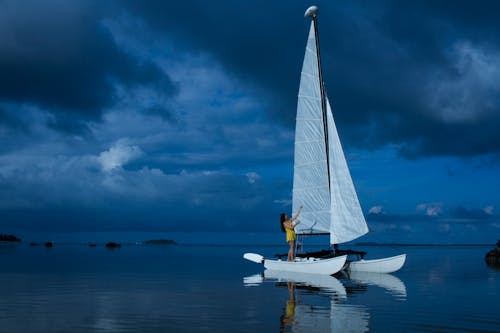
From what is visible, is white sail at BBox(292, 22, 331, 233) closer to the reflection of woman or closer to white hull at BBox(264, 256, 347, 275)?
white hull at BBox(264, 256, 347, 275)

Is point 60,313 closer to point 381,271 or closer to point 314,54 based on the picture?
point 381,271

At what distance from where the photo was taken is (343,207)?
4075cm

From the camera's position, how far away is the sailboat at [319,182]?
133ft

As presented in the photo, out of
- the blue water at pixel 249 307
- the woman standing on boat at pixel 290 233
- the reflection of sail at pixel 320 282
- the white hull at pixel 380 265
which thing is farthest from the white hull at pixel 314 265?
the blue water at pixel 249 307

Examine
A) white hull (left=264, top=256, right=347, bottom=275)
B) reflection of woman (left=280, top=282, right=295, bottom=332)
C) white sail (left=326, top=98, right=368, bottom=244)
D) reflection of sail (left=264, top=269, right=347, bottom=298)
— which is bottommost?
reflection of woman (left=280, top=282, right=295, bottom=332)

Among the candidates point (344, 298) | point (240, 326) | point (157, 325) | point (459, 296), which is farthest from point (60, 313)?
point (459, 296)

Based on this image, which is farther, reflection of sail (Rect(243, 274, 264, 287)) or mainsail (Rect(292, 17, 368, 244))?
mainsail (Rect(292, 17, 368, 244))

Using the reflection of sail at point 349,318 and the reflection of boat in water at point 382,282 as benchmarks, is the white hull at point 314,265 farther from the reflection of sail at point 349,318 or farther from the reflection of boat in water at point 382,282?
the reflection of sail at point 349,318

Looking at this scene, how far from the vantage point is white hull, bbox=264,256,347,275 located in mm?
36978

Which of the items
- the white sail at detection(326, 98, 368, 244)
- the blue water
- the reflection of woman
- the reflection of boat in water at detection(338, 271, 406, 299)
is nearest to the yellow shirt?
the white sail at detection(326, 98, 368, 244)

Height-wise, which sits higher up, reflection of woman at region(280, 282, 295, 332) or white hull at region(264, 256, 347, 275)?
white hull at region(264, 256, 347, 275)

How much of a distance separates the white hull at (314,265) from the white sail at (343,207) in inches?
118

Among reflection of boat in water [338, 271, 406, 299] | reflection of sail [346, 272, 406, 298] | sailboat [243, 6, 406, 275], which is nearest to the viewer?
reflection of sail [346, 272, 406, 298]

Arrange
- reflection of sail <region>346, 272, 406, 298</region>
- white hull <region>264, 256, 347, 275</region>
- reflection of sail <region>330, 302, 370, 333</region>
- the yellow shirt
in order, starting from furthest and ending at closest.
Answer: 1. the yellow shirt
2. white hull <region>264, 256, 347, 275</region>
3. reflection of sail <region>346, 272, 406, 298</region>
4. reflection of sail <region>330, 302, 370, 333</region>
